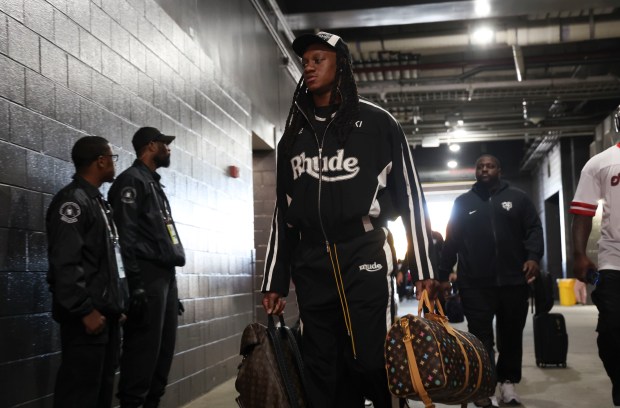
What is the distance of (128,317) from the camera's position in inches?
156

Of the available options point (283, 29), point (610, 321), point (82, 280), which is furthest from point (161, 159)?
point (283, 29)

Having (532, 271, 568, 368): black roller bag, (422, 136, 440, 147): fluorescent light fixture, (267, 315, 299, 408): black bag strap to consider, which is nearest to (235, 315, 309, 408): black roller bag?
(267, 315, 299, 408): black bag strap

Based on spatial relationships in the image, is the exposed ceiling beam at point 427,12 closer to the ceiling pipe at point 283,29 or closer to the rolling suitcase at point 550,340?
the ceiling pipe at point 283,29

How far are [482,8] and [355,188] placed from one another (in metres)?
6.98

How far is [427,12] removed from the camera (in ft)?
30.4

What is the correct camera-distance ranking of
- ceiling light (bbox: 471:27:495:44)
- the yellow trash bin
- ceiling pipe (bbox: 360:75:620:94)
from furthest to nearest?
the yellow trash bin, ceiling pipe (bbox: 360:75:620:94), ceiling light (bbox: 471:27:495:44)

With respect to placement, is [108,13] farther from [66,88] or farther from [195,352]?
[195,352]

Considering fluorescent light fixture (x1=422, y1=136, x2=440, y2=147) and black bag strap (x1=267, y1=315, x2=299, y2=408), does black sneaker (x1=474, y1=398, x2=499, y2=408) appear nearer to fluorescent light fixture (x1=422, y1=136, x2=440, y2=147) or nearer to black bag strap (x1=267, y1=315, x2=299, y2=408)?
black bag strap (x1=267, y1=315, x2=299, y2=408)

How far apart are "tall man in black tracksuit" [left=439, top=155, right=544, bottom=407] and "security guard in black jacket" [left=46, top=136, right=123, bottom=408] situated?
8.19ft

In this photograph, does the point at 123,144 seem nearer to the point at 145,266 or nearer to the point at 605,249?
the point at 145,266

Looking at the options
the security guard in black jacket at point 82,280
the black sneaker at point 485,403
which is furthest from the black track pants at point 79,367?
the black sneaker at point 485,403

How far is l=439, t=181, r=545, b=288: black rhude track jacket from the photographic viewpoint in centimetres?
511

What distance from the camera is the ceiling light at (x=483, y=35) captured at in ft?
36.8

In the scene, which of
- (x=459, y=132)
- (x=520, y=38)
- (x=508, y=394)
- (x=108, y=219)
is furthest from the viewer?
(x=459, y=132)
